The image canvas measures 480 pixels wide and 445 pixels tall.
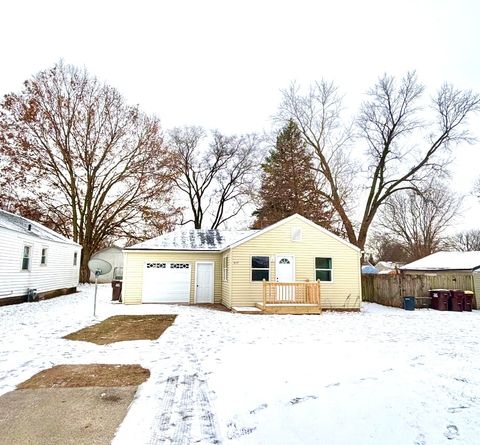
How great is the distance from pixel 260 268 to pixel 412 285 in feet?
26.6

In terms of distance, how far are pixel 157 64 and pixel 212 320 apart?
10028mm

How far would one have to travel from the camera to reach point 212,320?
1074 cm

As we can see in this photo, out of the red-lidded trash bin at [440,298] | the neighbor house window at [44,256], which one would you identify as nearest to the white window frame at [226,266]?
the neighbor house window at [44,256]

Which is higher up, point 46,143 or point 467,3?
point 46,143

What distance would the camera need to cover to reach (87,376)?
4914mm

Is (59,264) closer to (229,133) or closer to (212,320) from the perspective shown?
(212,320)

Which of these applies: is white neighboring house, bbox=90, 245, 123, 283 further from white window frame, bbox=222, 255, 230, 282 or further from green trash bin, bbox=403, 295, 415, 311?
green trash bin, bbox=403, 295, 415, 311

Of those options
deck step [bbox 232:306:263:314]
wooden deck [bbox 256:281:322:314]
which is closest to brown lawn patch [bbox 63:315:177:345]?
deck step [bbox 232:306:263:314]

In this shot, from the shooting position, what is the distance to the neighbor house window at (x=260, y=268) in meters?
14.5

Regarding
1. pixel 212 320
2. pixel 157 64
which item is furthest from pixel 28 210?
pixel 212 320

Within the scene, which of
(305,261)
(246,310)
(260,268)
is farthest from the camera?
(305,261)

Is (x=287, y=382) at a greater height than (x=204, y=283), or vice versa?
(x=204, y=283)

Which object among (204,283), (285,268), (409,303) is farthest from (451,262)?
(204,283)

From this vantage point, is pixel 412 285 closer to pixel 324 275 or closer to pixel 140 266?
pixel 324 275
